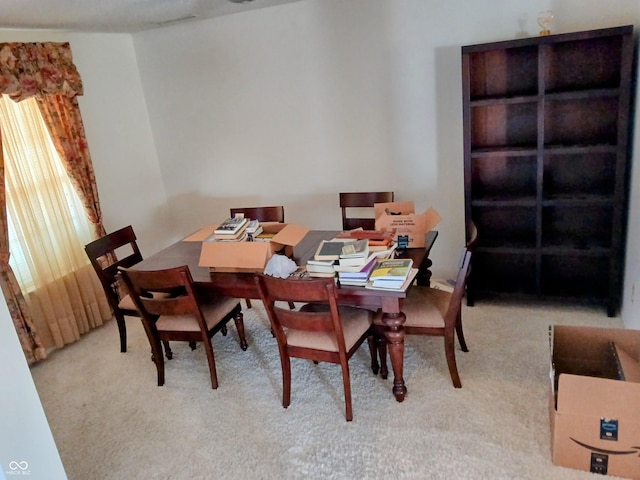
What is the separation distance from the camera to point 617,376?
2.10m

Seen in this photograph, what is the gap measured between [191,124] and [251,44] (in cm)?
88

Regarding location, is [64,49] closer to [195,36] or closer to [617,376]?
[195,36]

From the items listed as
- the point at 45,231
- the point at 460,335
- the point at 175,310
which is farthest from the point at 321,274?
the point at 45,231

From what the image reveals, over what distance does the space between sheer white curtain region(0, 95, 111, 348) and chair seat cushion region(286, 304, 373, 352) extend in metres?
1.87

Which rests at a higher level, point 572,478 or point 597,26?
point 597,26

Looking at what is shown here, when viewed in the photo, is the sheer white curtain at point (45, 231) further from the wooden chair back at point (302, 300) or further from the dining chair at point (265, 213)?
the wooden chair back at point (302, 300)

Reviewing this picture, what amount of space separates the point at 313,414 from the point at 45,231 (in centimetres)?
222

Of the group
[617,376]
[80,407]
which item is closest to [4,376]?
[80,407]

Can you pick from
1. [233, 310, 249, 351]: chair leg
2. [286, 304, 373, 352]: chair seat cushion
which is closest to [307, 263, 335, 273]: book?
[286, 304, 373, 352]: chair seat cushion

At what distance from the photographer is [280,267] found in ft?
7.86

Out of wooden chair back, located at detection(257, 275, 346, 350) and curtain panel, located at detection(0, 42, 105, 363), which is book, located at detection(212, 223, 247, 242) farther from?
curtain panel, located at detection(0, 42, 105, 363)

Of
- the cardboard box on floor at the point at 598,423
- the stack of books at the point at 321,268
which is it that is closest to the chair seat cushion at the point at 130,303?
the stack of books at the point at 321,268

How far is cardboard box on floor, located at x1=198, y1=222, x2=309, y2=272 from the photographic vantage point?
2.53 meters

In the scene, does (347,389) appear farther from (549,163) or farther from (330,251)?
(549,163)
